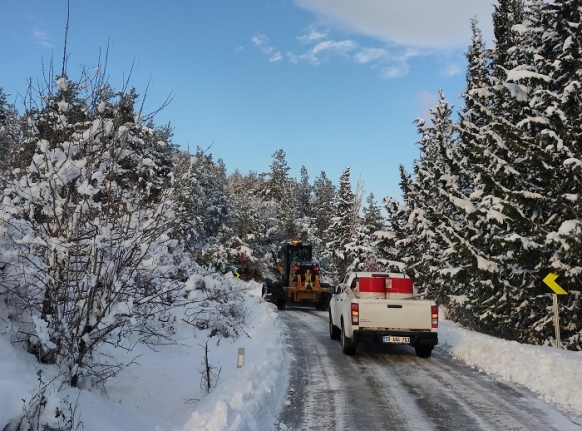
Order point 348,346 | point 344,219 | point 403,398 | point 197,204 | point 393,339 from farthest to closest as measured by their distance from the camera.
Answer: point 344,219, point 197,204, point 348,346, point 393,339, point 403,398

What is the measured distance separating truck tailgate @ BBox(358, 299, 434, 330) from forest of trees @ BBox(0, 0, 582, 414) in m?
3.46

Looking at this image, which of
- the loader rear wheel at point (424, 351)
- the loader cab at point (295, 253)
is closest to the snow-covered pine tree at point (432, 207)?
the loader cab at point (295, 253)

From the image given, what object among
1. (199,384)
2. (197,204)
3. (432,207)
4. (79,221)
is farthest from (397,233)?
(79,221)

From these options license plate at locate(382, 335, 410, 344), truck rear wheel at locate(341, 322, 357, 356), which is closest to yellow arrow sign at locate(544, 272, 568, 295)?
license plate at locate(382, 335, 410, 344)

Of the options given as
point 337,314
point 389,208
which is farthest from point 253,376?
point 389,208

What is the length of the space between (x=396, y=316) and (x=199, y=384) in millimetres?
5456

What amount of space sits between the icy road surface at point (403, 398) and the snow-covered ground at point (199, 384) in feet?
1.21

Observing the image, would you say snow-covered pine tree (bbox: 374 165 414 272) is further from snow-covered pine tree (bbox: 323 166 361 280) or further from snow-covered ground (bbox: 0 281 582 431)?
snow-covered pine tree (bbox: 323 166 361 280)

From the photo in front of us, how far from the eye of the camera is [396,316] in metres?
11.2

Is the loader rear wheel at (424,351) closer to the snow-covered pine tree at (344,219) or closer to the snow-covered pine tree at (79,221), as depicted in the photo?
the snow-covered pine tree at (79,221)

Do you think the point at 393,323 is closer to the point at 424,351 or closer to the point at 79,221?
the point at 424,351

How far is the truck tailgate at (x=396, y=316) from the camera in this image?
1122 cm

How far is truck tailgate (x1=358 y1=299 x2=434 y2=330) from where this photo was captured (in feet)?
36.8

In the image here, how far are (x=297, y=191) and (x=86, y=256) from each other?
88.9 m
